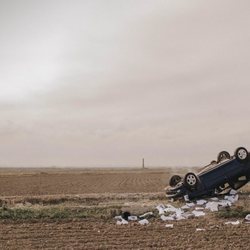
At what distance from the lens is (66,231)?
1480 cm

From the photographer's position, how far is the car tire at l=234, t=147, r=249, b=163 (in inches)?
778

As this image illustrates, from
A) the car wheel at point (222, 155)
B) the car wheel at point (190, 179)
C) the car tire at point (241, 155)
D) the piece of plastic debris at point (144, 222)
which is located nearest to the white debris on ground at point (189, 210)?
the piece of plastic debris at point (144, 222)

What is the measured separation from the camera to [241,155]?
19750 mm

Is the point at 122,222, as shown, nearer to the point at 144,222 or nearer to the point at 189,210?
the point at 144,222

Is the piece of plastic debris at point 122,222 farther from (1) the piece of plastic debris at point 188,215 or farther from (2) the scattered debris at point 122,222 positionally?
(1) the piece of plastic debris at point 188,215

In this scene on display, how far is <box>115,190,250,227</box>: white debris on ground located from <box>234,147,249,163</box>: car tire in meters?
1.32

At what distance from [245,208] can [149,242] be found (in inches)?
228

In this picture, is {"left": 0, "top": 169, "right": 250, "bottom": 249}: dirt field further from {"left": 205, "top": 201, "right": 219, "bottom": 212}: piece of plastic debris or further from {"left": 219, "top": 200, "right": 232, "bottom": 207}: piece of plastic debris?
{"left": 205, "top": 201, "right": 219, "bottom": 212}: piece of plastic debris

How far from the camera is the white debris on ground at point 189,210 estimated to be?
55.2 feet

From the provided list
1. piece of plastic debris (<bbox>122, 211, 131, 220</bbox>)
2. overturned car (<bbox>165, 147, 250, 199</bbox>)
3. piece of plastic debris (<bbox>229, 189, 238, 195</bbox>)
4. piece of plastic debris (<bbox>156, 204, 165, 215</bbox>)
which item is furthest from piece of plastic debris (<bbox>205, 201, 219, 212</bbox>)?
piece of plastic debris (<bbox>122, 211, 131, 220</bbox>)

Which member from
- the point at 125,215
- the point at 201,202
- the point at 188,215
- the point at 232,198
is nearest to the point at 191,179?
the point at 201,202

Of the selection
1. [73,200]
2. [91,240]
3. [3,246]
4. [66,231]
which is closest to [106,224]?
[66,231]

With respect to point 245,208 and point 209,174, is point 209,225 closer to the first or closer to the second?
point 245,208

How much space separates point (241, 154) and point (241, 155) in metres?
0.04
